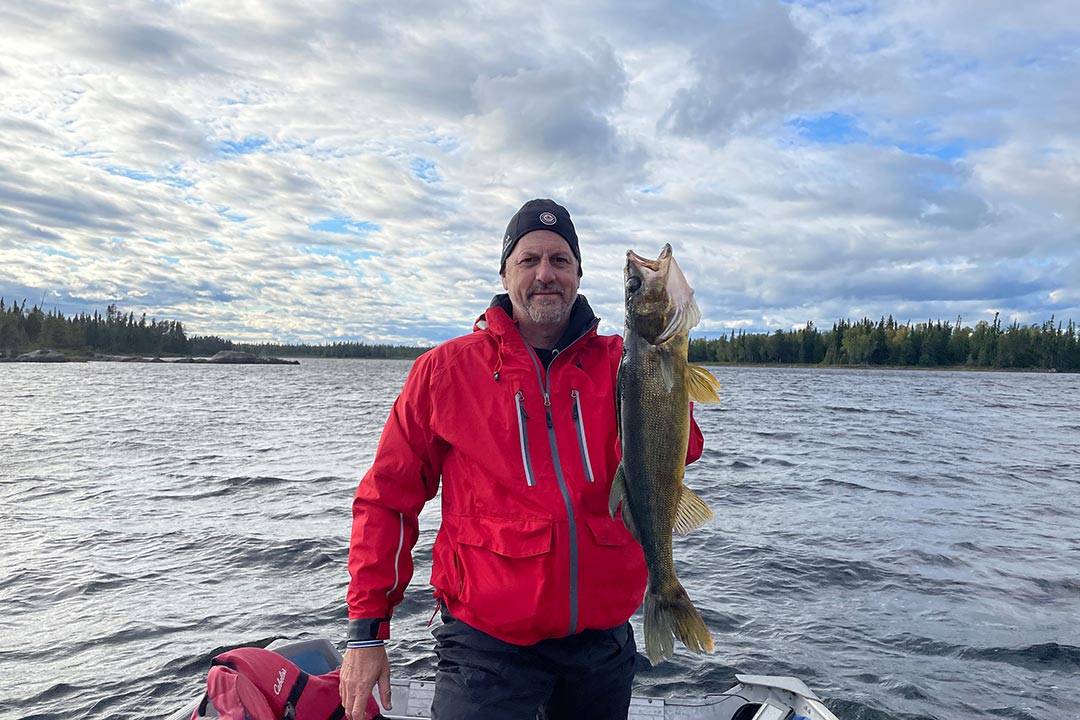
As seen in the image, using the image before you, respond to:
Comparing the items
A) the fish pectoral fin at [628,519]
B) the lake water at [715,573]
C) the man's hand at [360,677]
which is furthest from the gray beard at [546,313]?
the lake water at [715,573]

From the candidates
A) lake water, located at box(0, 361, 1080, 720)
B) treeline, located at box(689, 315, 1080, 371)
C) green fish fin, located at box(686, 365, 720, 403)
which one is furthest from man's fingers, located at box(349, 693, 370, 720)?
treeline, located at box(689, 315, 1080, 371)

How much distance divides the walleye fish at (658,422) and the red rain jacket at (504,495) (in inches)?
6.7

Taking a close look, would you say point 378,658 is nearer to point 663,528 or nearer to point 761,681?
point 663,528

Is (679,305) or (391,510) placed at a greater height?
(679,305)

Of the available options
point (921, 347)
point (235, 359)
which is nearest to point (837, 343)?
point (921, 347)

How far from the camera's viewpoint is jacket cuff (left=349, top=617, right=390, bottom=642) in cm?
374

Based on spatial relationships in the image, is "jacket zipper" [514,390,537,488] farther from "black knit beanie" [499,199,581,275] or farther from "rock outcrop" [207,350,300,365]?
"rock outcrop" [207,350,300,365]

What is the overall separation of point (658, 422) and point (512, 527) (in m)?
0.92

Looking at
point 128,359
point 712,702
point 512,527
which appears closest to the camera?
point 512,527

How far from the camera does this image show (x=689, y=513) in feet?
12.8

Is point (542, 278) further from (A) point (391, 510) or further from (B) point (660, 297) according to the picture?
(A) point (391, 510)

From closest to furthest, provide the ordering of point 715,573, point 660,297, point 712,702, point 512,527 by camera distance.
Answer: point 660,297, point 512,527, point 712,702, point 715,573

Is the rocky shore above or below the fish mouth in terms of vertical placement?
below

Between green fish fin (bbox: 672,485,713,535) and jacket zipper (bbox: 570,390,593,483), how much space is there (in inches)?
20.5
